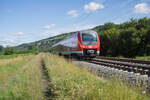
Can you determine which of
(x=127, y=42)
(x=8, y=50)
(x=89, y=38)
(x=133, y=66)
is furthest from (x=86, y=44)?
(x=8, y=50)

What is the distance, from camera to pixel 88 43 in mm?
15484

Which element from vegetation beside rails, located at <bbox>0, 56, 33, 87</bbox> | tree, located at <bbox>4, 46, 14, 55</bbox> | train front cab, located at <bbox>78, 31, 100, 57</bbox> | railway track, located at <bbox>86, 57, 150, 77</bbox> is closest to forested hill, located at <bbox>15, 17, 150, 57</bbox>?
train front cab, located at <bbox>78, 31, 100, 57</bbox>

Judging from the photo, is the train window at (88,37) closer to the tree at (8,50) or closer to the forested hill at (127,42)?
the forested hill at (127,42)

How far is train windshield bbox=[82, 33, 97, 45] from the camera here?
1550 cm

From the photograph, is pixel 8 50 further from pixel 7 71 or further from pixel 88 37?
pixel 88 37

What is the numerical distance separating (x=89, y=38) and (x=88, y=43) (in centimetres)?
66

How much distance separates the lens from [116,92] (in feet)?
11.2

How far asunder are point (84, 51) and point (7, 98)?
11.3m

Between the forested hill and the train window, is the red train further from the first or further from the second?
the forested hill

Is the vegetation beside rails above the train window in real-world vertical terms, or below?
below

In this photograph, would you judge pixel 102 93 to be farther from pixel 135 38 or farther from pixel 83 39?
pixel 135 38

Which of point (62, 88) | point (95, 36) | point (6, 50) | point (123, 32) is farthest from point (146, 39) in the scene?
point (6, 50)

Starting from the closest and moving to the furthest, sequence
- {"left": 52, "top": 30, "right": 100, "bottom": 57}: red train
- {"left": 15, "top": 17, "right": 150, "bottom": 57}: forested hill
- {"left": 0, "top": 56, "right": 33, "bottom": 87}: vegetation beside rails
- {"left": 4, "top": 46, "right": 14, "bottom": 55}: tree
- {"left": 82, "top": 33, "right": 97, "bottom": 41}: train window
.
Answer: {"left": 0, "top": 56, "right": 33, "bottom": 87}: vegetation beside rails, {"left": 52, "top": 30, "right": 100, "bottom": 57}: red train, {"left": 82, "top": 33, "right": 97, "bottom": 41}: train window, {"left": 15, "top": 17, "right": 150, "bottom": 57}: forested hill, {"left": 4, "top": 46, "right": 14, "bottom": 55}: tree

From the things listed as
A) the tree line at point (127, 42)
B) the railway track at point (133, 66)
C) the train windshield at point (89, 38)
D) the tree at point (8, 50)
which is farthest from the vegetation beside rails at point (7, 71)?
the tree at point (8, 50)
